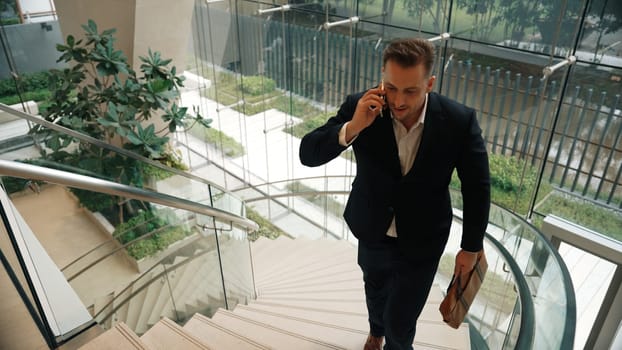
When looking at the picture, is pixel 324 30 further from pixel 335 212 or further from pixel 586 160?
pixel 586 160

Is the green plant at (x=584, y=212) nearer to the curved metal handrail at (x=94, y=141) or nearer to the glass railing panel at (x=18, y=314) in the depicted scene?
the curved metal handrail at (x=94, y=141)

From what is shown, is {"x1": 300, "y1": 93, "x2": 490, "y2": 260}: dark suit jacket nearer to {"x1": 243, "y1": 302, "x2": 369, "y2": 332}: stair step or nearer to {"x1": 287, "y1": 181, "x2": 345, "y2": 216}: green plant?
{"x1": 243, "y1": 302, "x2": 369, "y2": 332}: stair step

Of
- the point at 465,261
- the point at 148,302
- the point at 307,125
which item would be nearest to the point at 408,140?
the point at 465,261

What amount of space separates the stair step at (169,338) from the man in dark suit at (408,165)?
959mm

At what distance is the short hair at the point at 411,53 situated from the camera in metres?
1.59

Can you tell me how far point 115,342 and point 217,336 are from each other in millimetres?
875

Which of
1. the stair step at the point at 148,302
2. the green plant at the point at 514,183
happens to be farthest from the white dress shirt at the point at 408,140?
the green plant at the point at 514,183

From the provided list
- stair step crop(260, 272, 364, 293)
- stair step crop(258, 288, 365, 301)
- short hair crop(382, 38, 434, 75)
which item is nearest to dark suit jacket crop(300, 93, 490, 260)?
short hair crop(382, 38, 434, 75)

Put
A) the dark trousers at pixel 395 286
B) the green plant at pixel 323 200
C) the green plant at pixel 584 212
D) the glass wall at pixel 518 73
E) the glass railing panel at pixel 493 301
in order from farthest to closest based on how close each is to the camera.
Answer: the green plant at pixel 323 200 < the green plant at pixel 584 212 < the glass wall at pixel 518 73 < the glass railing panel at pixel 493 301 < the dark trousers at pixel 395 286

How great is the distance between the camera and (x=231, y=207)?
12.4 ft

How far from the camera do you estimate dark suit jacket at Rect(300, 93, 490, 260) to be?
179 cm

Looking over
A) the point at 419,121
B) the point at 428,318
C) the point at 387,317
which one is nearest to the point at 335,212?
the point at 428,318

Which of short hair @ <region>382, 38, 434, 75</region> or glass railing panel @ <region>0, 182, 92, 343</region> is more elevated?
short hair @ <region>382, 38, 434, 75</region>

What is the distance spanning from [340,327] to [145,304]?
1.68m
